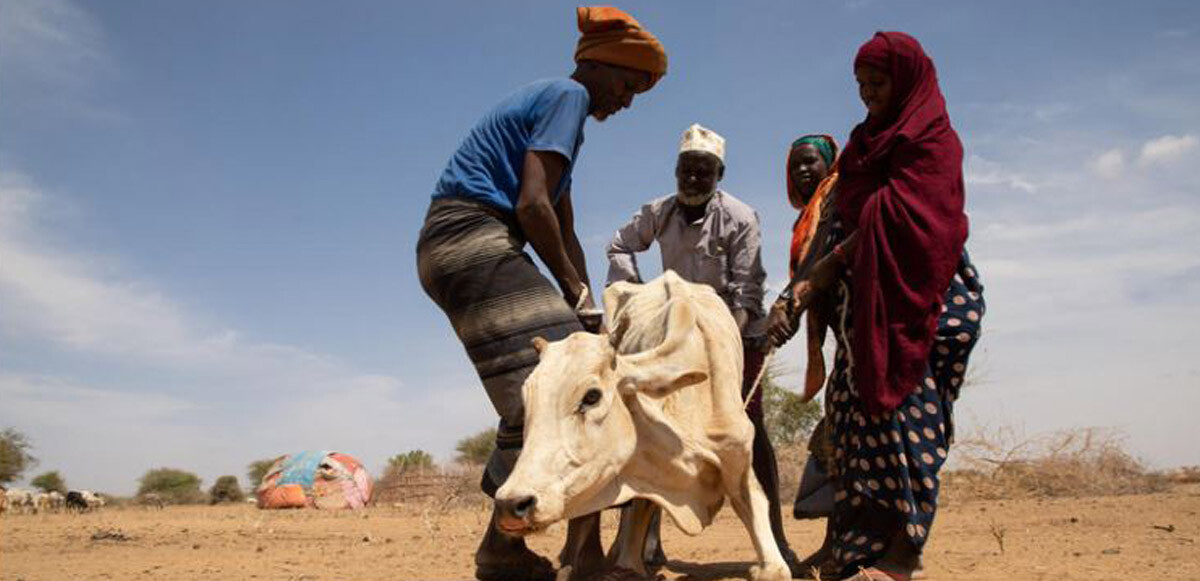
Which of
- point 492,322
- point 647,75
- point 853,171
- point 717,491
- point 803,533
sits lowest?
point 803,533

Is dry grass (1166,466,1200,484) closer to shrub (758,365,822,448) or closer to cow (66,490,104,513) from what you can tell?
shrub (758,365,822,448)

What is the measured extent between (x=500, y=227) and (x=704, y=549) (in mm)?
3709

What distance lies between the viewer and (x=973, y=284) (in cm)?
445

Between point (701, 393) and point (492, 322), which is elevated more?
point (492, 322)

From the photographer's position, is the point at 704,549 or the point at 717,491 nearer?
the point at 717,491

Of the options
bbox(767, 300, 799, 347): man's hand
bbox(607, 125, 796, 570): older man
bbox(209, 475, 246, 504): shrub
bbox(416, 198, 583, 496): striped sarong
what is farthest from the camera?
bbox(209, 475, 246, 504): shrub

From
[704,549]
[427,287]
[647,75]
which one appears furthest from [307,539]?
[647,75]

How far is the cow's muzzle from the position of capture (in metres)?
3.08

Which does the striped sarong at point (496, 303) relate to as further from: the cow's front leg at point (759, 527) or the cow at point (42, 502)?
the cow at point (42, 502)

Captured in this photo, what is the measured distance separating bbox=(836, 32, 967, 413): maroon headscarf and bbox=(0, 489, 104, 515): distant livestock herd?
13411mm

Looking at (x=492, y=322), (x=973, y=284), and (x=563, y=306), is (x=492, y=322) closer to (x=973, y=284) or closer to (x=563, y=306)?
(x=563, y=306)

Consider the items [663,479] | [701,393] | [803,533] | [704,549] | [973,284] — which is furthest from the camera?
[803,533]

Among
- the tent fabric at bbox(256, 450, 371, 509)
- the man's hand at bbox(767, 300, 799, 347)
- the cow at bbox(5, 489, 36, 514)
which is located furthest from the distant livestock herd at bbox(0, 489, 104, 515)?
the man's hand at bbox(767, 300, 799, 347)

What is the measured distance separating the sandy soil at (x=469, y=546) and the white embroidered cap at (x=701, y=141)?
8.38 feet
